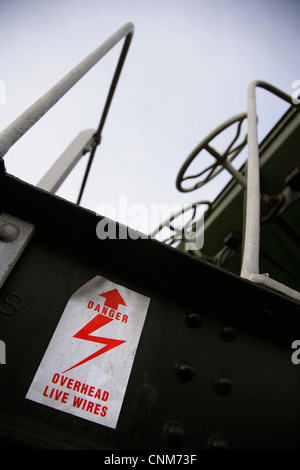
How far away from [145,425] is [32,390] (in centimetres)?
36

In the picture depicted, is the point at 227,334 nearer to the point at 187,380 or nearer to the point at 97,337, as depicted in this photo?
the point at 187,380

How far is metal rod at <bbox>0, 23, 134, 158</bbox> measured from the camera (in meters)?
0.93

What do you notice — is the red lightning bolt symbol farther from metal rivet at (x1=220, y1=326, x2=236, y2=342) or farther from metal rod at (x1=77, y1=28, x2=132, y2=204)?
metal rod at (x1=77, y1=28, x2=132, y2=204)

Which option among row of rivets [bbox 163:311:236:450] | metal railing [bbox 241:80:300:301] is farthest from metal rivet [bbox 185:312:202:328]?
metal railing [bbox 241:80:300:301]

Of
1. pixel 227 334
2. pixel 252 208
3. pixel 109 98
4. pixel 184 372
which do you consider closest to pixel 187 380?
pixel 184 372

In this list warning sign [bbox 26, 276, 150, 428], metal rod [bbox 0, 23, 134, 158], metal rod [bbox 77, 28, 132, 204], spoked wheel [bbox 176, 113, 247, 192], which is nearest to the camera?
warning sign [bbox 26, 276, 150, 428]

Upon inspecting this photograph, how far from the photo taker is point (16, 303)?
0.88m

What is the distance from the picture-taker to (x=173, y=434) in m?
0.87

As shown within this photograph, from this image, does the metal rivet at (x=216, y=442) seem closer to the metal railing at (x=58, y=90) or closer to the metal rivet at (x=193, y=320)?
the metal rivet at (x=193, y=320)

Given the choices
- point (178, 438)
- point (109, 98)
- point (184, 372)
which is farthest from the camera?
point (109, 98)

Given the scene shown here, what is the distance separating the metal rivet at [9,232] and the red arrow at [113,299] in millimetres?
349

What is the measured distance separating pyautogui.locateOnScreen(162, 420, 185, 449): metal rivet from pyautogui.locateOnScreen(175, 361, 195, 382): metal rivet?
0.43ft

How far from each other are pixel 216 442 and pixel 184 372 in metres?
0.23

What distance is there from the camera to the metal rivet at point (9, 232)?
904 mm
